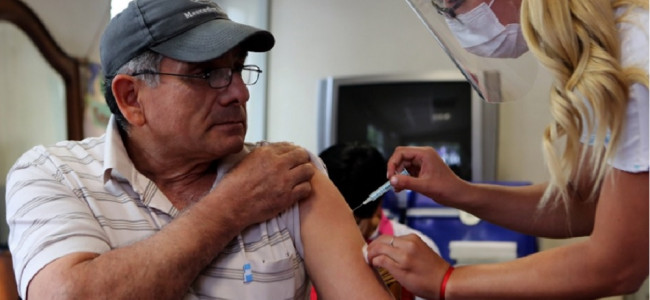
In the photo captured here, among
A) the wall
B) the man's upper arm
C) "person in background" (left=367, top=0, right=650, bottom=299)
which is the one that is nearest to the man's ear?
the man's upper arm

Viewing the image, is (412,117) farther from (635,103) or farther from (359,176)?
(635,103)

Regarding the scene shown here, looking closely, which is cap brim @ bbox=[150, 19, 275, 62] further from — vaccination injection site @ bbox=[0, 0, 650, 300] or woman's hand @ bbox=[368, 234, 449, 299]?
woman's hand @ bbox=[368, 234, 449, 299]

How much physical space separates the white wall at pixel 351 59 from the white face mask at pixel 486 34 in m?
2.29

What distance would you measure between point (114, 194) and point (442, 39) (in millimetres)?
691

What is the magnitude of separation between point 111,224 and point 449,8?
726mm

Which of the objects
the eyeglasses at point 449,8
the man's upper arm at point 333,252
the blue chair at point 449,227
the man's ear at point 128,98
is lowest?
the blue chair at point 449,227

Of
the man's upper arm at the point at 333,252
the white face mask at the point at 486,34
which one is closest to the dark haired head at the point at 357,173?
the man's upper arm at the point at 333,252

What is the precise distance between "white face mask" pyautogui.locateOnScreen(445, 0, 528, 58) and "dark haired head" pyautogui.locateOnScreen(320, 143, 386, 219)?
893mm

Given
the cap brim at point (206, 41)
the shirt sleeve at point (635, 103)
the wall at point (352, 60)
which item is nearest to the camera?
the shirt sleeve at point (635, 103)

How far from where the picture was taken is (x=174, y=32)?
52.6 inches

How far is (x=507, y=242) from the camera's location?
2928mm

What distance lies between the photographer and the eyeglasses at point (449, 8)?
1.20 meters

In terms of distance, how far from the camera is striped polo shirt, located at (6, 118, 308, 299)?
1.20m

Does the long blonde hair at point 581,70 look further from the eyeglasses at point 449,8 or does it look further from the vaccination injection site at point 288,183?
the eyeglasses at point 449,8
